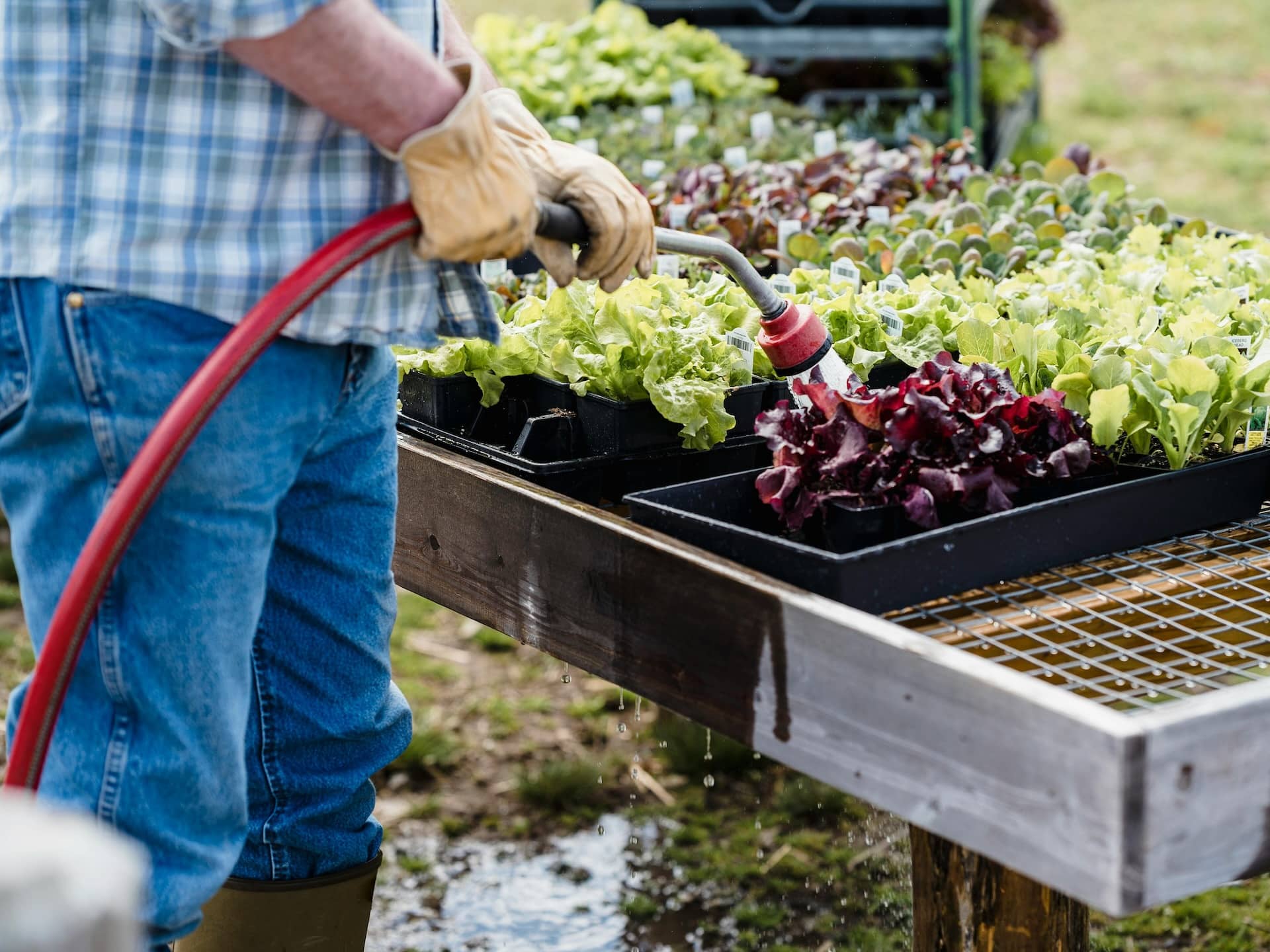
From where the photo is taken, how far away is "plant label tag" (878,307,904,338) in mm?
2307

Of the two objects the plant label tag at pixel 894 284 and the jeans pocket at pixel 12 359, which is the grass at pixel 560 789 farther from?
the jeans pocket at pixel 12 359

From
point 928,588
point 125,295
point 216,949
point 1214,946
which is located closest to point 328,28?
point 125,295

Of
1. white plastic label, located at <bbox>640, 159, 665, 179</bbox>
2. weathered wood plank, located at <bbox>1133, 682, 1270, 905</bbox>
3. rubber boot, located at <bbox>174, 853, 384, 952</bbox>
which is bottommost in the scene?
rubber boot, located at <bbox>174, 853, 384, 952</bbox>

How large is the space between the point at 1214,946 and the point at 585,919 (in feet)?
3.78

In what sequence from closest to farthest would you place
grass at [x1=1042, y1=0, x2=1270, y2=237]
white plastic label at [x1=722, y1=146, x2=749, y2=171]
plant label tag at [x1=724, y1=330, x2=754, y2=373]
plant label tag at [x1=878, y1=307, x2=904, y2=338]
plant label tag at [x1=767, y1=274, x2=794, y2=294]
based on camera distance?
plant label tag at [x1=724, y1=330, x2=754, y2=373] < plant label tag at [x1=878, y1=307, x2=904, y2=338] < plant label tag at [x1=767, y1=274, x2=794, y2=294] < white plastic label at [x1=722, y1=146, x2=749, y2=171] < grass at [x1=1042, y1=0, x2=1270, y2=237]

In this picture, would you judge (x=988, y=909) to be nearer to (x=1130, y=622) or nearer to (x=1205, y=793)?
(x=1130, y=622)

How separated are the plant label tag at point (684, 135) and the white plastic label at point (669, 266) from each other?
1344mm

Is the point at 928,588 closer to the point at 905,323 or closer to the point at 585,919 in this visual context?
the point at 905,323

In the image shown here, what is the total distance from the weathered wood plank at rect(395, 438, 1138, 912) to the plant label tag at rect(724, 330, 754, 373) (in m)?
0.42

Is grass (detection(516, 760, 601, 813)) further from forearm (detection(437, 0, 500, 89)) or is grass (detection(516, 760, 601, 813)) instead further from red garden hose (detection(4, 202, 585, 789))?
red garden hose (detection(4, 202, 585, 789))

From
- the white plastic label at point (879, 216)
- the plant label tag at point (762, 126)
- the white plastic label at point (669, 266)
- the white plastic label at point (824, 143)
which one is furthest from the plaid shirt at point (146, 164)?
the plant label tag at point (762, 126)

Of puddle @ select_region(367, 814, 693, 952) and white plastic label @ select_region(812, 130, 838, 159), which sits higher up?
white plastic label @ select_region(812, 130, 838, 159)

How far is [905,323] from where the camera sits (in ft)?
7.70

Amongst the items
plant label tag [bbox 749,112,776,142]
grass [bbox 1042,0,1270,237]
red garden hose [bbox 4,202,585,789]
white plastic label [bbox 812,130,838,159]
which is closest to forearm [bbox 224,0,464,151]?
red garden hose [bbox 4,202,585,789]
